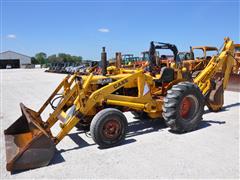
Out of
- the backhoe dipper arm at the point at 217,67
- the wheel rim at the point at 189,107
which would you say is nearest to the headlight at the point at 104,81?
the wheel rim at the point at 189,107

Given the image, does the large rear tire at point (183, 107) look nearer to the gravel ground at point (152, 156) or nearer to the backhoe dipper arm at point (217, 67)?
the gravel ground at point (152, 156)

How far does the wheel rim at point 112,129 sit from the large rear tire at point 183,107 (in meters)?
1.17

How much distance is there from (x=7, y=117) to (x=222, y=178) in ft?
20.5

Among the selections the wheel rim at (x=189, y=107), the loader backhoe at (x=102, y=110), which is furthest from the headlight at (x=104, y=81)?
the wheel rim at (x=189, y=107)

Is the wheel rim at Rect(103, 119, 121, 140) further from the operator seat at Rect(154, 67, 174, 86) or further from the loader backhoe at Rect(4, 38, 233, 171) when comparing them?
the operator seat at Rect(154, 67, 174, 86)

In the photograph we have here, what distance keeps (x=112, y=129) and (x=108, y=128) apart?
0.30 ft

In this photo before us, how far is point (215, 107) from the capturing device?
25.3ft

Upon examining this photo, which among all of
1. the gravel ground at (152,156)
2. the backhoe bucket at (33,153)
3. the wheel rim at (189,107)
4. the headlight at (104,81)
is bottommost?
the gravel ground at (152,156)

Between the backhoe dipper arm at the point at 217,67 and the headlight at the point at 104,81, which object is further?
the backhoe dipper arm at the point at 217,67

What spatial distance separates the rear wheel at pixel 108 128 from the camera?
483 centimetres

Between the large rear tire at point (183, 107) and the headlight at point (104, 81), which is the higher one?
the headlight at point (104, 81)

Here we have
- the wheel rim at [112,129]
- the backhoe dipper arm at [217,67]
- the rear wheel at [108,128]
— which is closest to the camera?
the rear wheel at [108,128]

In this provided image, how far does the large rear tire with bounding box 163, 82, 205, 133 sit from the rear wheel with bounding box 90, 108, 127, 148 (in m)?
1.08

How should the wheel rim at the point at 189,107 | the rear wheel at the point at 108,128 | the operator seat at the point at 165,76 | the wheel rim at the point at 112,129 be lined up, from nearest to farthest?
the rear wheel at the point at 108,128 < the wheel rim at the point at 112,129 < the wheel rim at the point at 189,107 < the operator seat at the point at 165,76
